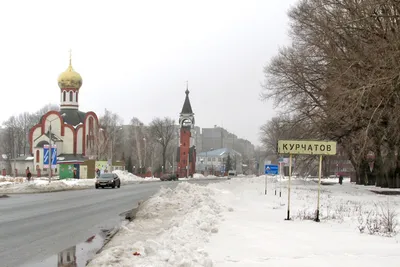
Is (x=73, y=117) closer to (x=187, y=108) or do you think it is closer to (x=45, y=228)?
(x=187, y=108)

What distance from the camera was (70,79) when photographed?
76.1 meters

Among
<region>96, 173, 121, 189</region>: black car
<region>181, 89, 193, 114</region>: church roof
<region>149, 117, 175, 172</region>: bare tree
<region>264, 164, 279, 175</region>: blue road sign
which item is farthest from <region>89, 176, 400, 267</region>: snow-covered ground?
<region>181, 89, 193, 114</region>: church roof

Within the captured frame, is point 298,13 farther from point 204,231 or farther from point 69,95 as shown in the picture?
point 69,95

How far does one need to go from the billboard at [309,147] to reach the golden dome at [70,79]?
218ft

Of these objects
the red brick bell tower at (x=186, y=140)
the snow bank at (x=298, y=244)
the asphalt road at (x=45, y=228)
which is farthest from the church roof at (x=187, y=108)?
the snow bank at (x=298, y=244)

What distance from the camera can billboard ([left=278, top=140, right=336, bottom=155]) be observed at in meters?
13.9

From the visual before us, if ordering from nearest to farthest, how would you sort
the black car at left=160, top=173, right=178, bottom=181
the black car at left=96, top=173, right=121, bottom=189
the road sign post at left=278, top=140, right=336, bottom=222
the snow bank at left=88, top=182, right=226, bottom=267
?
1. the snow bank at left=88, top=182, right=226, bottom=267
2. the road sign post at left=278, top=140, right=336, bottom=222
3. the black car at left=96, top=173, right=121, bottom=189
4. the black car at left=160, top=173, right=178, bottom=181

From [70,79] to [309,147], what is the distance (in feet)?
221

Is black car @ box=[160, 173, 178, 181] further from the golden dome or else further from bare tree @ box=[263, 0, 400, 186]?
bare tree @ box=[263, 0, 400, 186]

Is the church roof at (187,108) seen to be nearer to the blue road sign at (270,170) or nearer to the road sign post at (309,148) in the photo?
the blue road sign at (270,170)

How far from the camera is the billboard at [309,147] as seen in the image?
13906 mm

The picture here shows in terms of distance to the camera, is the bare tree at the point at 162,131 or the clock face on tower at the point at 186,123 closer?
the bare tree at the point at 162,131

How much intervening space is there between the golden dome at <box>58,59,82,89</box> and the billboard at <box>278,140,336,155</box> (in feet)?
218

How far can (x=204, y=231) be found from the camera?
1049 centimetres
